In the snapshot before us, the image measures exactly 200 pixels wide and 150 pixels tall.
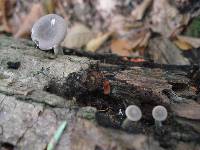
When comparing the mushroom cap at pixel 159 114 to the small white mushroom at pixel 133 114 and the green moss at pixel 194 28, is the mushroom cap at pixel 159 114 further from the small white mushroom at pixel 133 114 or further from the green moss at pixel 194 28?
the green moss at pixel 194 28

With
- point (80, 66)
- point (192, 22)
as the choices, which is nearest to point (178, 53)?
point (192, 22)

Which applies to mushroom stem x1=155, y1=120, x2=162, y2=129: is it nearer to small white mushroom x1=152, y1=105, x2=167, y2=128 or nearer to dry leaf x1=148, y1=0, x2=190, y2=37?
small white mushroom x1=152, y1=105, x2=167, y2=128

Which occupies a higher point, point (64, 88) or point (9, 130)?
point (64, 88)

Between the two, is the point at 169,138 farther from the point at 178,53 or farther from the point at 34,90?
the point at 178,53

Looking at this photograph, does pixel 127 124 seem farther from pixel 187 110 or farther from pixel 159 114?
pixel 187 110

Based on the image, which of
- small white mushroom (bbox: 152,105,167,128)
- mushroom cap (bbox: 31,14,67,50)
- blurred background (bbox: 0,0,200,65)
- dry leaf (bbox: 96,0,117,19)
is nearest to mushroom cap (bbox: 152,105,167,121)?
small white mushroom (bbox: 152,105,167,128)
